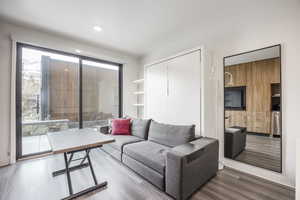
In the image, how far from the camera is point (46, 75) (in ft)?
10.3

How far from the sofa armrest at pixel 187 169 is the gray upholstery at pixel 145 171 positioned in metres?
0.14

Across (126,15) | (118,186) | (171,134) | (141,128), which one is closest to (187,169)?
(171,134)

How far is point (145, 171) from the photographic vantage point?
6.63 feet

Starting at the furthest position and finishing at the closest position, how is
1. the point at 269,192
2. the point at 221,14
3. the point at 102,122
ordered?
the point at 102,122, the point at 221,14, the point at 269,192

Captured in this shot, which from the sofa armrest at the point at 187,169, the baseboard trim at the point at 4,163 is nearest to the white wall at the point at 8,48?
the baseboard trim at the point at 4,163

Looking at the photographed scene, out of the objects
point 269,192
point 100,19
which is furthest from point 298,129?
point 100,19

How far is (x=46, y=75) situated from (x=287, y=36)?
15.1ft

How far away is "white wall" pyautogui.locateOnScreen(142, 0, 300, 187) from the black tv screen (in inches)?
4.6

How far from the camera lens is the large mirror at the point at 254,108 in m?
2.01

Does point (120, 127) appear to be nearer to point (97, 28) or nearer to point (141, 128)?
point (141, 128)

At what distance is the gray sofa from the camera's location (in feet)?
5.23

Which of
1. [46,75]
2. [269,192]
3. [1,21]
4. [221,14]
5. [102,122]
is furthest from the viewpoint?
[102,122]

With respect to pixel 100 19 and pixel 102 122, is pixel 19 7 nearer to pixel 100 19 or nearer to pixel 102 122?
pixel 100 19

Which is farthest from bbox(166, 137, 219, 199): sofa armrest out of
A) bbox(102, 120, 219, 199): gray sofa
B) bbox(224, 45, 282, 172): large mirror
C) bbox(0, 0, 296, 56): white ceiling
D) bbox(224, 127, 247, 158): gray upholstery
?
bbox(0, 0, 296, 56): white ceiling
